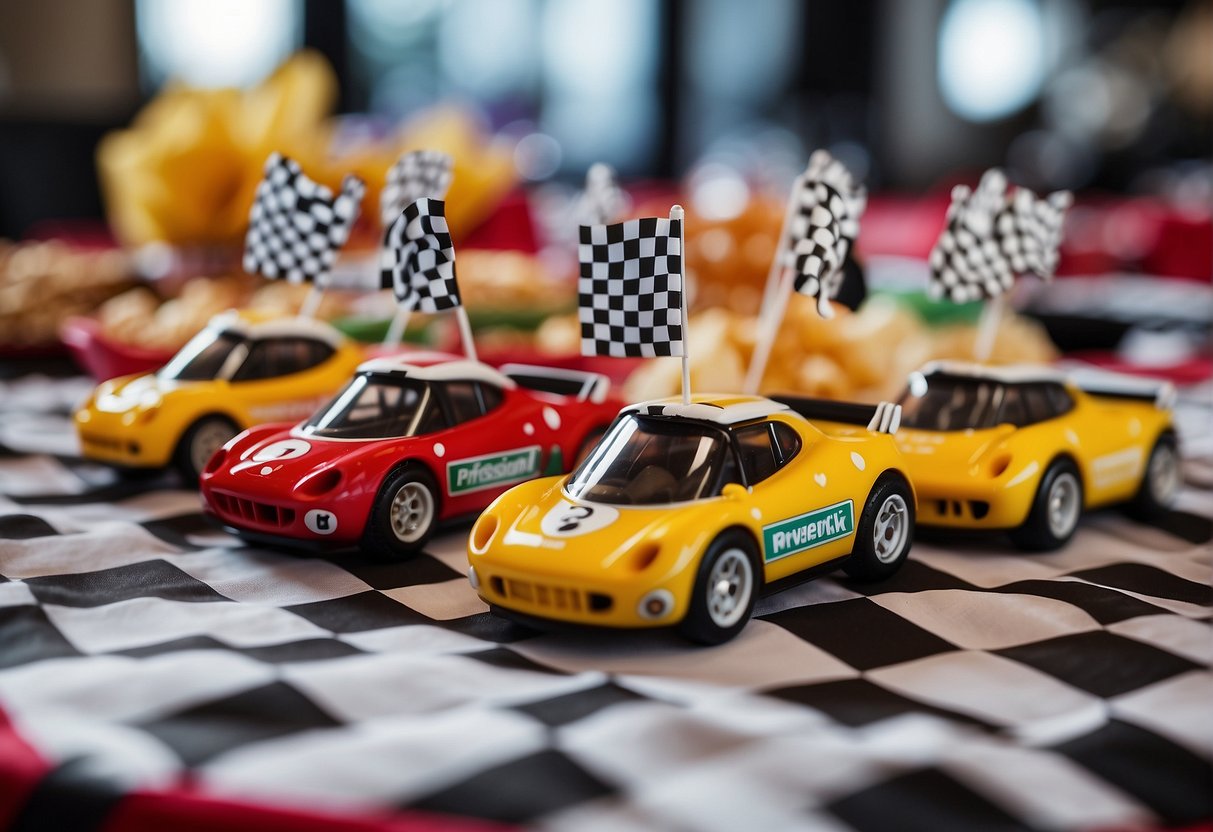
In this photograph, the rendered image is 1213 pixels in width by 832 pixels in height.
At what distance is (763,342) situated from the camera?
2.93m

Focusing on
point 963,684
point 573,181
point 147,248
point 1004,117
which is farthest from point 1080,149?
point 963,684

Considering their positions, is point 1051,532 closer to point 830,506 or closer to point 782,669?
point 830,506

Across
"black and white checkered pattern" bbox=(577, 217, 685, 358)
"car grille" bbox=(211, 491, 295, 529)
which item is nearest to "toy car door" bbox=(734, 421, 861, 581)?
"black and white checkered pattern" bbox=(577, 217, 685, 358)

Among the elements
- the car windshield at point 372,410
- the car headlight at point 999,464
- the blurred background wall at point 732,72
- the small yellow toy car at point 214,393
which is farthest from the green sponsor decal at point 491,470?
the blurred background wall at point 732,72

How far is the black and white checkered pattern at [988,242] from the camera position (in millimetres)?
2943

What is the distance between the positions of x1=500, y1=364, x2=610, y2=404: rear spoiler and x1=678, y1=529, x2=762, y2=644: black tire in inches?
39.8

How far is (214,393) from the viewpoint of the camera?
9.67 feet

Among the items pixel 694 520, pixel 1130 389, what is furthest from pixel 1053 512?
pixel 694 520

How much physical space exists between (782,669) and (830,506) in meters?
0.41

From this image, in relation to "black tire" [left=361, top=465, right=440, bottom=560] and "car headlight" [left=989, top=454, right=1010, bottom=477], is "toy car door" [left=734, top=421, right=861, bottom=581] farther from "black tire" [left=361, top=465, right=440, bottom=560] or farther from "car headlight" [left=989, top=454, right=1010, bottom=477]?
"black tire" [left=361, top=465, right=440, bottom=560]

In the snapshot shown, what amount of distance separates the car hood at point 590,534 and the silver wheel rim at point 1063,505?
991 millimetres

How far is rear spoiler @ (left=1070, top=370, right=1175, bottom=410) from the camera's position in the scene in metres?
2.96

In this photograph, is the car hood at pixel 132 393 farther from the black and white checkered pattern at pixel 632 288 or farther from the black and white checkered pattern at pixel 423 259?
the black and white checkered pattern at pixel 632 288

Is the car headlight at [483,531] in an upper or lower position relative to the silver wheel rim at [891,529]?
upper
